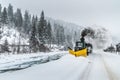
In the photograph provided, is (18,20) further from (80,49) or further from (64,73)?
(64,73)

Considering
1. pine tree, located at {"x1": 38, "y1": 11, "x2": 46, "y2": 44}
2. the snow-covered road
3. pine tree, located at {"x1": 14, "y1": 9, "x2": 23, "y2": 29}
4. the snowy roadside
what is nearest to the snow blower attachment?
the snowy roadside

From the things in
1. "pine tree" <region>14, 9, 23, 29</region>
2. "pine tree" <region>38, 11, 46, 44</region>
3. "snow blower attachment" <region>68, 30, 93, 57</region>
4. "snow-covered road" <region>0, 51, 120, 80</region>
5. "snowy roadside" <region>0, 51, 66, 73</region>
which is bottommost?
"snow-covered road" <region>0, 51, 120, 80</region>

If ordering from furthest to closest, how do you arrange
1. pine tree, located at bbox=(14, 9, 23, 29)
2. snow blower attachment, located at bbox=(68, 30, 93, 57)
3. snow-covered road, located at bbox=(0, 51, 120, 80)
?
pine tree, located at bbox=(14, 9, 23, 29)
snow blower attachment, located at bbox=(68, 30, 93, 57)
snow-covered road, located at bbox=(0, 51, 120, 80)

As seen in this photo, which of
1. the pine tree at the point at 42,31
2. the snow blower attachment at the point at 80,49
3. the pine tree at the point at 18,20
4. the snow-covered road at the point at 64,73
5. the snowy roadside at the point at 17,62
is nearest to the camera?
the snow-covered road at the point at 64,73

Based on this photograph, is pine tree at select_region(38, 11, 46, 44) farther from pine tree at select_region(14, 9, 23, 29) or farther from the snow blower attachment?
pine tree at select_region(14, 9, 23, 29)

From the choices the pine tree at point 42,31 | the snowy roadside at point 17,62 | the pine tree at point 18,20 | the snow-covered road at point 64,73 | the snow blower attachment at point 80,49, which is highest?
the pine tree at point 18,20

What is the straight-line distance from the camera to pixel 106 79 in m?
13.4

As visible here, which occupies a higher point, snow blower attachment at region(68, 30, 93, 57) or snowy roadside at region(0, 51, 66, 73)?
snow blower attachment at region(68, 30, 93, 57)

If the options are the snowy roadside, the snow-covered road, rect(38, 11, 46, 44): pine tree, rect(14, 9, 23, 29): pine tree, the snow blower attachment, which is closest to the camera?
the snow-covered road

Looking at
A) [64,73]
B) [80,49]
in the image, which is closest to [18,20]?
[80,49]

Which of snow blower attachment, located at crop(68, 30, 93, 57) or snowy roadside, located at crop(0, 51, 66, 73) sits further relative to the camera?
snow blower attachment, located at crop(68, 30, 93, 57)

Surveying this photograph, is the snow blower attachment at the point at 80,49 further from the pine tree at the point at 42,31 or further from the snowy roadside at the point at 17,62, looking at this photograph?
the pine tree at the point at 42,31

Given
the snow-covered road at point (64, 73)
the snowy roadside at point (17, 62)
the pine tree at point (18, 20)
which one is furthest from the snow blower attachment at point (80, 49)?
the pine tree at point (18, 20)

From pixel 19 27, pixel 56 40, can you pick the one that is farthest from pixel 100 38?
pixel 19 27
